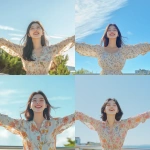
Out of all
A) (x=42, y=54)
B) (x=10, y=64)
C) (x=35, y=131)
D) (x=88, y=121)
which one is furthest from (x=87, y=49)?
(x=10, y=64)

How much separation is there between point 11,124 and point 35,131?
0.41 feet

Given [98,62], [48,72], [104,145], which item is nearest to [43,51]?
[48,72]

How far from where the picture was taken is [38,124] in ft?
6.16

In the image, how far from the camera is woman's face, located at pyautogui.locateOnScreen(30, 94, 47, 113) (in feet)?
6.14

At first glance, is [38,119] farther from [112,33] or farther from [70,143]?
[112,33]

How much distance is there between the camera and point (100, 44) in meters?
1.99

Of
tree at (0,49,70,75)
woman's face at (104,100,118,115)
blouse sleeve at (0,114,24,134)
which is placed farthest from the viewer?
tree at (0,49,70,75)

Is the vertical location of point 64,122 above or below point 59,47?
below

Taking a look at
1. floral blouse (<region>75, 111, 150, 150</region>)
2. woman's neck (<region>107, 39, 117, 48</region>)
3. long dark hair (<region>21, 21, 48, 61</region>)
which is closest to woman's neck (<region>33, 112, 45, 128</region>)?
floral blouse (<region>75, 111, 150, 150</region>)

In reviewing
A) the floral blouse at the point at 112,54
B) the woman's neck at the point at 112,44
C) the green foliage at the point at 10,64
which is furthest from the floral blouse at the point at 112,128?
the green foliage at the point at 10,64

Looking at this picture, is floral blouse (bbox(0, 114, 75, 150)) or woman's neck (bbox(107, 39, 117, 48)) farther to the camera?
woman's neck (bbox(107, 39, 117, 48))

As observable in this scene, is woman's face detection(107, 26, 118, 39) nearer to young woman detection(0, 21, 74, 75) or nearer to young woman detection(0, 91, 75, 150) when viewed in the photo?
young woman detection(0, 21, 74, 75)

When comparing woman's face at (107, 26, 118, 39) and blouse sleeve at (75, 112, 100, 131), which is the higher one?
woman's face at (107, 26, 118, 39)

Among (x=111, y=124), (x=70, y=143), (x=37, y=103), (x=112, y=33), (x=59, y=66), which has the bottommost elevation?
(x=70, y=143)
